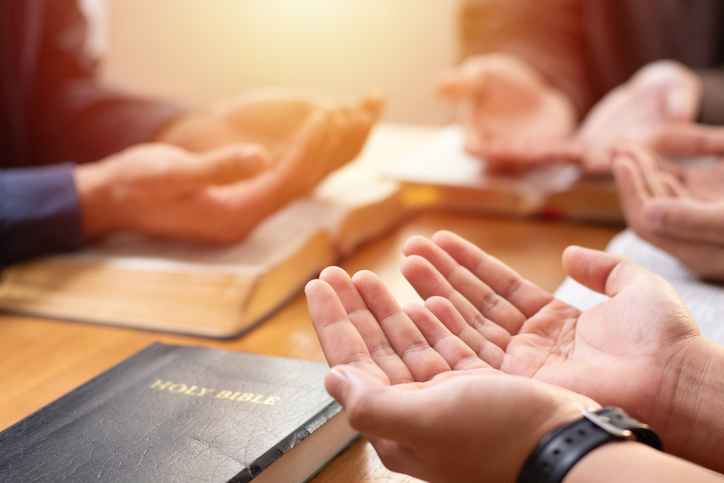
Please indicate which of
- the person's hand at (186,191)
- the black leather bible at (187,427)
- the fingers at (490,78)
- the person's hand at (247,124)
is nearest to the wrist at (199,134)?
the person's hand at (247,124)

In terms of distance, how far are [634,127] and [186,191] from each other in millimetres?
705

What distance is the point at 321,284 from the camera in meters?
0.57

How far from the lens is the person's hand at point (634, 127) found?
3.65 feet

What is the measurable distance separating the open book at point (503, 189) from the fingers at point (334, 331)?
2.23 feet

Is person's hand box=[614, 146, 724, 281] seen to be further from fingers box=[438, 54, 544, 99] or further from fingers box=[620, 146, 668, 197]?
fingers box=[438, 54, 544, 99]

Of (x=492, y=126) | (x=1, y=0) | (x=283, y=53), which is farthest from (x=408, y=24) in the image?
(x=1, y=0)

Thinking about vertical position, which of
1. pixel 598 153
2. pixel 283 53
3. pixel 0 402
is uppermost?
pixel 283 53

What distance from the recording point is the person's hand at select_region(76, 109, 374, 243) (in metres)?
0.93

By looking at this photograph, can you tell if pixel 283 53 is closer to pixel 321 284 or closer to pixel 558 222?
pixel 558 222

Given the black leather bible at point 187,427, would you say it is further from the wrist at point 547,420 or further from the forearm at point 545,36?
the forearm at point 545,36

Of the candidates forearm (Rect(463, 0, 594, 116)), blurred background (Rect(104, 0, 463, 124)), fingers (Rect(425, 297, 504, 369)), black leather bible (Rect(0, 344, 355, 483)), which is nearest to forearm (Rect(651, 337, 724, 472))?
fingers (Rect(425, 297, 504, 369))

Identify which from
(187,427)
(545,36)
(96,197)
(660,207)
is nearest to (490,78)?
(545,36)

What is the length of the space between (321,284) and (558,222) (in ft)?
2.29

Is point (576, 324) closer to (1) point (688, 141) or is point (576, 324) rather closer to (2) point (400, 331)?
(2) point (400, 331)
